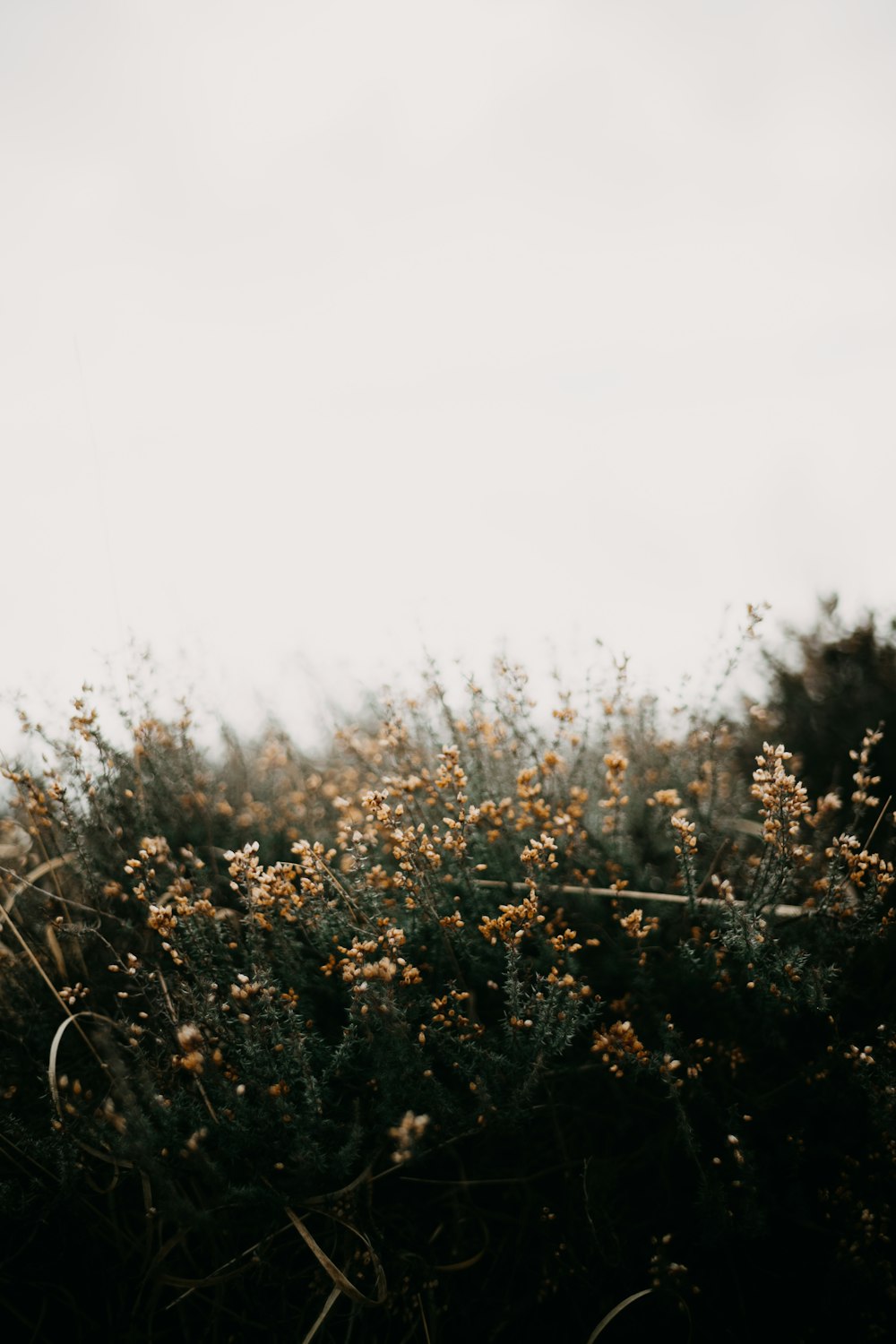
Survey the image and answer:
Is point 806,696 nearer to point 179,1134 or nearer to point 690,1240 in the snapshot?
point 690,1240

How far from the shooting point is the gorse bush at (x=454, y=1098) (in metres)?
1.70

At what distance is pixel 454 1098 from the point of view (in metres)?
1.86

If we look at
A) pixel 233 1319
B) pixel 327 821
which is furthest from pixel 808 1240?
pixel 327 821

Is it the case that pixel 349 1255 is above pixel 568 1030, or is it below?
below

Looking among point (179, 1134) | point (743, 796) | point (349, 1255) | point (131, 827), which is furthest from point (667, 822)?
point (131, 827)

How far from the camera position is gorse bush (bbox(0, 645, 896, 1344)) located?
5.58ft

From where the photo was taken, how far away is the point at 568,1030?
1.79 m

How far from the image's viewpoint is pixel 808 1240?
176cm

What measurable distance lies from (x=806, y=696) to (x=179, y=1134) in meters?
3.18

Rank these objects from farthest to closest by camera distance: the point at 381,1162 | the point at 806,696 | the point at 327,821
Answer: the point at 806,696 → the point at 327,821 → the point at 381,1162

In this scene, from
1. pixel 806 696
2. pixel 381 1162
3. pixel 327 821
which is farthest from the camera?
pixel 806 696

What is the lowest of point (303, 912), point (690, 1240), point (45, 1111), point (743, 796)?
point (690, 1240)

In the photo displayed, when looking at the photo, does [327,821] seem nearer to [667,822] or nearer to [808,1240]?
[667,822]

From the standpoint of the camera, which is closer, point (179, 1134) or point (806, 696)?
point (179, 1134)
